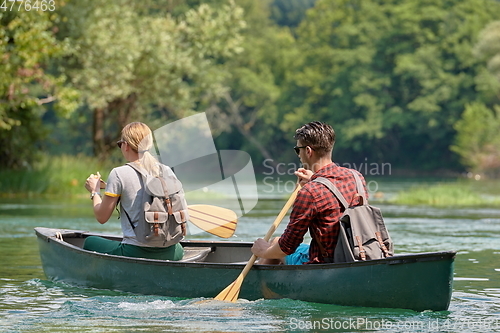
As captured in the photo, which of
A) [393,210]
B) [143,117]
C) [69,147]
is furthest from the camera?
[69,147]

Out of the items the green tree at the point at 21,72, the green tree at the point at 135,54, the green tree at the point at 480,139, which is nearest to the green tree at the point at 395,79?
the green tree at the point at 480,139

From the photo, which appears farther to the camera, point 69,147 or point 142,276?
point 69,147

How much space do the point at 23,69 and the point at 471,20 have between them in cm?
3510

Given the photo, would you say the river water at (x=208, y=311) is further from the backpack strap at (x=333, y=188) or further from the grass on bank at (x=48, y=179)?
the grass on bank at (x=48, y=179)

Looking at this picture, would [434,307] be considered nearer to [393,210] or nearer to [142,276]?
[142,276]

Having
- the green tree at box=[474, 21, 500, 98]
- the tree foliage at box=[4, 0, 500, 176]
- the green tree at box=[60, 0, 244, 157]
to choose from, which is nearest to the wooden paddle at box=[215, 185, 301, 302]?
the green tree at box=[60, 0, 244, 157]

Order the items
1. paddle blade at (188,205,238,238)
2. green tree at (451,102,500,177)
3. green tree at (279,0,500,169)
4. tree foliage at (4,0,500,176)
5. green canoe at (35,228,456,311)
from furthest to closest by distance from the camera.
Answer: green tree at (279,0,500,169)
green tree at (451,102,500,177)
tree foliage at (4,0,500,176)
paddle blade at (188,205,238,238)
green canoe at (35,228,456,311)

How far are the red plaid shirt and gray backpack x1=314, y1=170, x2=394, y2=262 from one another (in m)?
0.04

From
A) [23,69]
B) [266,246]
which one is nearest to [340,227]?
[266,246]

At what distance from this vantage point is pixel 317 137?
5820 millimetres

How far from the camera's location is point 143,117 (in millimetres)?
28516

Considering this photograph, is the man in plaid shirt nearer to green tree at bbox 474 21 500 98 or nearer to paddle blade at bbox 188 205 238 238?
paddle blade at bbox 188 205 238 238

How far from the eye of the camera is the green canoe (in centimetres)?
590

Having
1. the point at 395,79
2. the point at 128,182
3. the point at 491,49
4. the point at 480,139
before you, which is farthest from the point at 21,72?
the point at 395,79
